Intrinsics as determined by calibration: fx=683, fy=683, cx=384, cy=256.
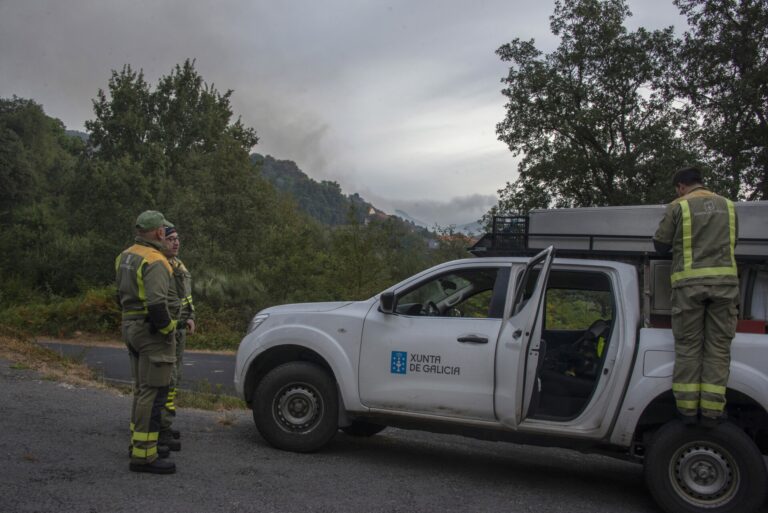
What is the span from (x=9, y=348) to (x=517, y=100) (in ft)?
54.3

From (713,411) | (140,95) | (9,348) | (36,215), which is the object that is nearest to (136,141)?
(140,95)

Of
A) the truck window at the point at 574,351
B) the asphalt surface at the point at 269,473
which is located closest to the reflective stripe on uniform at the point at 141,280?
the asphalt surface at the point at 269,473

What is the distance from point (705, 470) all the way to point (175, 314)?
444cm

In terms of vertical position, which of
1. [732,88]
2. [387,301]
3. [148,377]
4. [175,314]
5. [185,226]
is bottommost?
[148,377]

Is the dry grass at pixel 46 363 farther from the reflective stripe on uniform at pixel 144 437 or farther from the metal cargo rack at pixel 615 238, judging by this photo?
the metal cargo rack at pixel 615 238

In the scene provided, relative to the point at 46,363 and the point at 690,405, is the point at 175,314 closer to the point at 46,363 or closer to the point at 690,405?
the point at 690,405

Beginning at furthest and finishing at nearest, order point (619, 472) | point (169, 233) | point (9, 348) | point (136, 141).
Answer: point (136, 141)
point (9, 348)
point (619, 472)
point (169, 233)

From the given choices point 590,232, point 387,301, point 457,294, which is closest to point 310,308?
point 387,301

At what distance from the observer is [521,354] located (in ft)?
17.5

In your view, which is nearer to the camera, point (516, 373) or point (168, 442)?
point (516, 373)

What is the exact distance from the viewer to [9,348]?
36.5 feet

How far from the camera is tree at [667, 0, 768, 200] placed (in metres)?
18.5

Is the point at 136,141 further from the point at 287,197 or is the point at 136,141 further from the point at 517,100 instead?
the point at 517,100

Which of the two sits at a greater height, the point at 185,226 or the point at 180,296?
the point at 185,226
